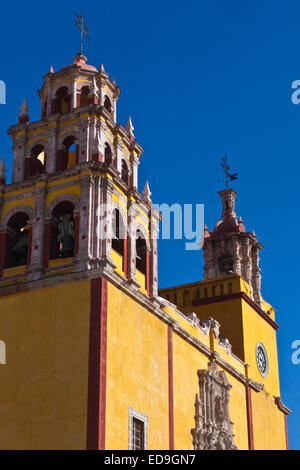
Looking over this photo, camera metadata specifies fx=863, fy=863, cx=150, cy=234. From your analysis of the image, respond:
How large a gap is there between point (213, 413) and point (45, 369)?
9.07 meters

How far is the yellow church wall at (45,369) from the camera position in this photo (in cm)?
2577

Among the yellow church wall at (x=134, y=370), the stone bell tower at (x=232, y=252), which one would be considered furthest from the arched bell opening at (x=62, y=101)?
the stone bell tower at (x=232, y=252)

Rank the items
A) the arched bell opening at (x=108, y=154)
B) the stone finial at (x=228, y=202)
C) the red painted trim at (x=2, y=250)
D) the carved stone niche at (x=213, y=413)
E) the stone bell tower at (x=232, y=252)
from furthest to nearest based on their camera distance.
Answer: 1. the stone finial at (x=228, y=202)
2. the stone bell tower at (x=232, y=252)
3. the carved stone niche at (x=213, y=413)
4. the arched bell opening at (x=108, y=154)
5. the red painted trim at (x=2, y=250)

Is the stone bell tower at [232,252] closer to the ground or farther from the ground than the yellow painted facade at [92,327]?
farther from the ground

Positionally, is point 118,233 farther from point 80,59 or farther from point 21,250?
point 80,59

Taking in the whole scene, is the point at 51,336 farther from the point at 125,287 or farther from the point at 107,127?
the point at 107,127

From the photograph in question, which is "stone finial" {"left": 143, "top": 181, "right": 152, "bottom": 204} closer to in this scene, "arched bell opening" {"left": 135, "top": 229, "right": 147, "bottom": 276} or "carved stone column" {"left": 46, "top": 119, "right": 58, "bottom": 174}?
"arched bell opening" {"left": 135, "top": 229, "right": 147, "bottom": 276}

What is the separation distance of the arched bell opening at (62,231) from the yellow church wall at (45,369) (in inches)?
77.3

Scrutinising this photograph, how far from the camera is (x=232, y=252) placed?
1769 inches

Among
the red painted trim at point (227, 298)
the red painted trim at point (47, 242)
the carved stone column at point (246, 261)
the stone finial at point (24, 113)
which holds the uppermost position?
the stone finial at point (24, 113)

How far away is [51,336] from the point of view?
27.4 meters

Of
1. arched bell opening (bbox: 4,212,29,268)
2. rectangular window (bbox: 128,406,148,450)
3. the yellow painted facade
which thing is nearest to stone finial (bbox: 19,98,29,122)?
the yellow painted facade

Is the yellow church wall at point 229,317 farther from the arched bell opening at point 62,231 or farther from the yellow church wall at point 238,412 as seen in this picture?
the arched bell opening at point 62,231

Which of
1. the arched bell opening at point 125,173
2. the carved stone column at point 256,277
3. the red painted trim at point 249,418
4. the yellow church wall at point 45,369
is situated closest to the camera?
the yellow church wall at point 45,369
